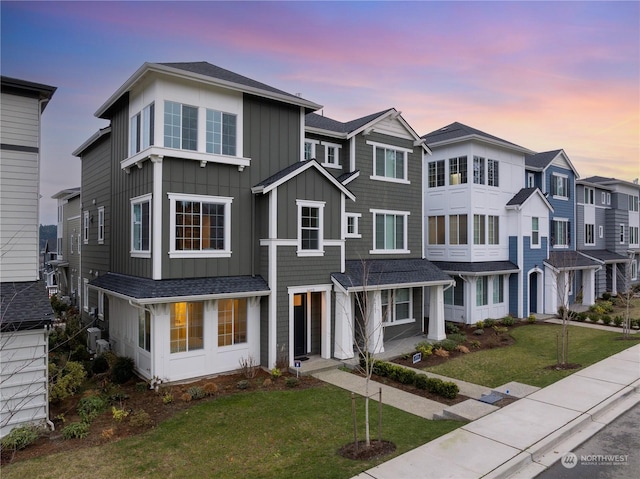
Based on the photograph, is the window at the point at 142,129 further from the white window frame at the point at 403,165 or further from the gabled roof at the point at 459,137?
the gabled roof at the point at 459,137

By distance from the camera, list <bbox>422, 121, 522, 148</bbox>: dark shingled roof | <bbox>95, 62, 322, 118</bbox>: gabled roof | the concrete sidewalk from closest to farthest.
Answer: the concrete sidewalk, <bbox>95, 62, 322, 118</bbox>: gabled roof, <bbox>422, 121, 522, 148</bbox>: dark shingled roof

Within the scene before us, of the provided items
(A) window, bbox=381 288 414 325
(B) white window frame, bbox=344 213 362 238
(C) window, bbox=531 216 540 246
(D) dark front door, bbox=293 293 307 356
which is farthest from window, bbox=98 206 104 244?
(C) window, bbox=531 216 540 246

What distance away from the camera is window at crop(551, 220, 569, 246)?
2773 centimetres

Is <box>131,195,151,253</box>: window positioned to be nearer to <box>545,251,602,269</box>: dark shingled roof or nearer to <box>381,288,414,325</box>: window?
<box>381,288,414,325</box>: window

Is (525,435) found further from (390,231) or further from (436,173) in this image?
(436,173)

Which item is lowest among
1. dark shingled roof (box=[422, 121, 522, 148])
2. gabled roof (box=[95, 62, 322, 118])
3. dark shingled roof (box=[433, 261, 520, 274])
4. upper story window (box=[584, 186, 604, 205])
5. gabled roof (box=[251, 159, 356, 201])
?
dark shingled roof (box=[433, 261, 520, 274])

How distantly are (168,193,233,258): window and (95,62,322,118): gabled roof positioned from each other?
364 centimetres

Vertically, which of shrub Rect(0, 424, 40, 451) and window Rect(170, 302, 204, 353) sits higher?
window Rect(170, 302, 204, 353)

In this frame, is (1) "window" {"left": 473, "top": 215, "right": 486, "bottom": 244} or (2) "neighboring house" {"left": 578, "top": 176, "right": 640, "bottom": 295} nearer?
(1) "window" {"left": 473, "top": 215, "right": 486, "bottom": 244}

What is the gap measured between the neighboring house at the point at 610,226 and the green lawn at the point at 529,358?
50.6 feet

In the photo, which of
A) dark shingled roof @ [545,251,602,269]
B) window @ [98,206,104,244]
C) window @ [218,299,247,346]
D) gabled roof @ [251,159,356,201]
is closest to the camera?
window @ [218,299,247,346]

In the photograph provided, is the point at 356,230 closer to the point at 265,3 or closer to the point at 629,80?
the point at 265,3

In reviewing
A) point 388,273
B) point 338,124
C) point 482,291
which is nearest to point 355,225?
point 388,273

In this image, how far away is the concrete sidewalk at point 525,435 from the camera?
674 cm
